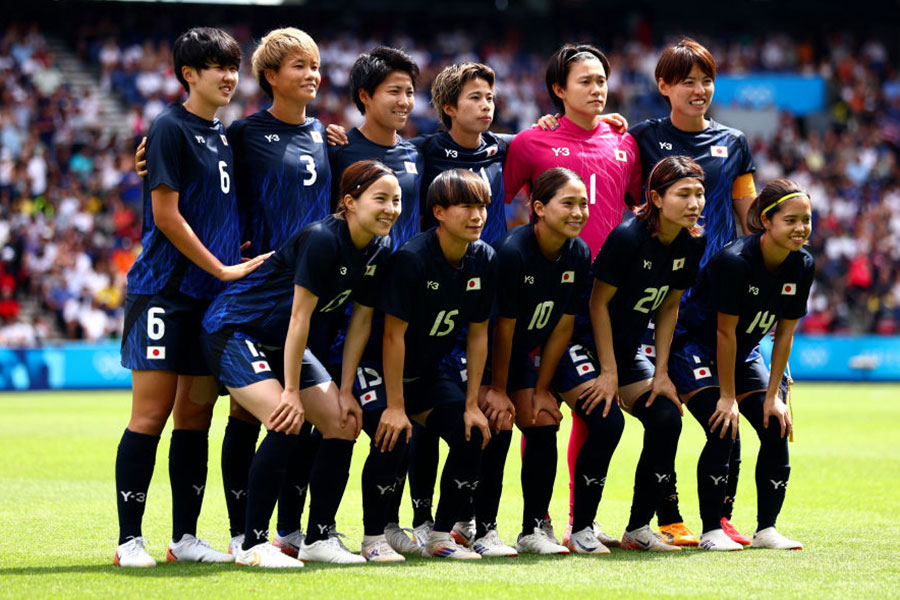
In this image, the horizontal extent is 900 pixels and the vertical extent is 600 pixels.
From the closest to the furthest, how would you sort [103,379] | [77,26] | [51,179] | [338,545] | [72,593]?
[72,593]
[338,545]
[103,379]
[51,179]
[77,26]

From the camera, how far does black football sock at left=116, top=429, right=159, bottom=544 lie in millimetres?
6406

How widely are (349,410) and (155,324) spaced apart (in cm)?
114

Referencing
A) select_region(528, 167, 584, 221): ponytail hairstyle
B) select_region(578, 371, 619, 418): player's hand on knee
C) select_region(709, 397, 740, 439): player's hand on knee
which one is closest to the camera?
select_region(528, 167, 584, 221): ponytail hairstyle

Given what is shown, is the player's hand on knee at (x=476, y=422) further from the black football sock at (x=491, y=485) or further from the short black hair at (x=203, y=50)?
the short black hair at (x=203, y=50)

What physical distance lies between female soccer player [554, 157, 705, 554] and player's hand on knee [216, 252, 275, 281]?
190 cm

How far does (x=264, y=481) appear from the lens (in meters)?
6.18

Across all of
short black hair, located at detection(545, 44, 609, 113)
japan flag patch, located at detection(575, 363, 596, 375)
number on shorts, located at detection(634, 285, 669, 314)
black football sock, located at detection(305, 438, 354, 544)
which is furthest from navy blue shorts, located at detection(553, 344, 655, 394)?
short black hair, located at detection(545, 44, 609, 113)

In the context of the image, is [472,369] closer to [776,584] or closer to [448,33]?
[776,584]

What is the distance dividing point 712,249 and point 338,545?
298cm

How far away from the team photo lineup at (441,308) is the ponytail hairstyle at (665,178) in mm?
15

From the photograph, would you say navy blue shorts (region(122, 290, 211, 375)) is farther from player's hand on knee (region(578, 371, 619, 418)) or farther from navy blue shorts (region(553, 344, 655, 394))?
player's hand on knee (region(578, 371, 619, 418))

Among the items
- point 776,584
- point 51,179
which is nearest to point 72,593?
point 776,584

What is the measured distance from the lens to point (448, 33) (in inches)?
1334

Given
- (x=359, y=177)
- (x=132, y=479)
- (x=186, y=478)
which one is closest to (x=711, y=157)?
(x=359, y=177)
